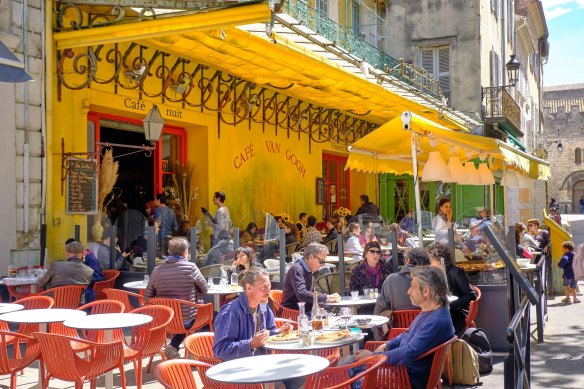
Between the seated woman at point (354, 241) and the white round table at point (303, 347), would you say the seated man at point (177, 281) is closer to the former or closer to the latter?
the white round table at point (303, 347)

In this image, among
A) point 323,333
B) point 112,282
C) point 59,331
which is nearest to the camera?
point 323,333

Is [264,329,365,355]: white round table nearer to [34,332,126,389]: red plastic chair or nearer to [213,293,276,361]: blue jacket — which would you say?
[213,293,276,361]: blue jacket

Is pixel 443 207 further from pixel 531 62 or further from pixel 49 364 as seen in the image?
pixel 531 62

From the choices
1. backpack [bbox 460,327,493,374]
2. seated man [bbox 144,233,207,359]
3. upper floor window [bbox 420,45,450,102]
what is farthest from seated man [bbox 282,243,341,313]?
upper floor window [bbox 420,45,450,102]

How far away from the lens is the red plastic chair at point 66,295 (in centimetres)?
805

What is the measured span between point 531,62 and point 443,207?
107ft

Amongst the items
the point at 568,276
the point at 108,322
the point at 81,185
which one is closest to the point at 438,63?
the point at 568,276

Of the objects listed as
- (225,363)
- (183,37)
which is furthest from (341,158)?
(225,363)

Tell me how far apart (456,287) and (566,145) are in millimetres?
56813

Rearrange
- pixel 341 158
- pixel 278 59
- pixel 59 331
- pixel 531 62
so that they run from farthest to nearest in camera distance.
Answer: pixel 531 62, pixel 341 158, pixel 278 59, pixel 59 331

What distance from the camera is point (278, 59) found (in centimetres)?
1168

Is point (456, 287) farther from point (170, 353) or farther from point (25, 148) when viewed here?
point (25, 148)

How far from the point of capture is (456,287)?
A: 7.60 m

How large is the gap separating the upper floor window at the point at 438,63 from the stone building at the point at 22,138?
53.4ft
